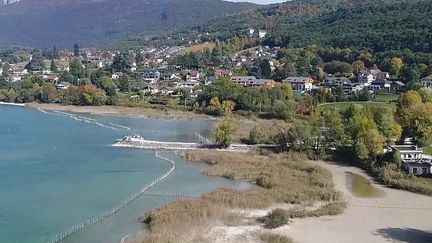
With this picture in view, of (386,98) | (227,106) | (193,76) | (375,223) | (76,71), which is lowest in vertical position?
(375,223)

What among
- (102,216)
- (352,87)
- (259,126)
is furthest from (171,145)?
(352,87)

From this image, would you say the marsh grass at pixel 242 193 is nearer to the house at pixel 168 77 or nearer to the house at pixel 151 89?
the house at pixel 151 89

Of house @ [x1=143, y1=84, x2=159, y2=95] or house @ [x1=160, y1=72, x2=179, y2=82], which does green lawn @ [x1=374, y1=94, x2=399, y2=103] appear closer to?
house @ [x1=143, y1=84, x2=159, y2=95]

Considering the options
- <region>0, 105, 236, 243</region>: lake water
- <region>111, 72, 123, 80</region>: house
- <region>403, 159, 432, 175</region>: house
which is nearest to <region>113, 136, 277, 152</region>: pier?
<region>0, 105, 236, 243</region>: lake water

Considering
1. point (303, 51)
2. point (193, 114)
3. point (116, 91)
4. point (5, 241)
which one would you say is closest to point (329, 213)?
point (5, 241)

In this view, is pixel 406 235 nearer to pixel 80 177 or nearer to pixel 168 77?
pixel 80 177

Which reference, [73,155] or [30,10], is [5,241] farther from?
[30,10]
